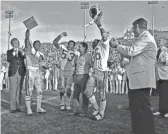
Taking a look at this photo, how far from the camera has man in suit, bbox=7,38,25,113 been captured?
7566 millimetres

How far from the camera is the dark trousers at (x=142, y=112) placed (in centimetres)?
425

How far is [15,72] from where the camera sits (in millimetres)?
7582

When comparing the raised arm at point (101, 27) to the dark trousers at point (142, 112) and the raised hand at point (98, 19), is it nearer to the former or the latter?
the raised hand at point (98, 19)

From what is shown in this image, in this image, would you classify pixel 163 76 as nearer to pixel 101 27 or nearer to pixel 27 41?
pixel 101 27

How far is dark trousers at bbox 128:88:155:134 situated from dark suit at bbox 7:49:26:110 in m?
4.29

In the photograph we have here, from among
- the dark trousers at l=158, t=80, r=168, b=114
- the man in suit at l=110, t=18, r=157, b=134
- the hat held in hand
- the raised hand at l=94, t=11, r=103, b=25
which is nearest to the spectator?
the dark trousers at l=158, t=80, r=168, b=114

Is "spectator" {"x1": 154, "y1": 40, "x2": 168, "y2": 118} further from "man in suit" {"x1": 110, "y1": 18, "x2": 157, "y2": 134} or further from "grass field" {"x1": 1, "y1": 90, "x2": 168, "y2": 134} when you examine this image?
"man in suit" {"x1": 110, "y1": 18, "x2": 157, "y2": 134}

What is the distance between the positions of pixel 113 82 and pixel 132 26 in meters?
12.3

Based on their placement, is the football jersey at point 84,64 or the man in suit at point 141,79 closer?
the man in suit at point 141,79

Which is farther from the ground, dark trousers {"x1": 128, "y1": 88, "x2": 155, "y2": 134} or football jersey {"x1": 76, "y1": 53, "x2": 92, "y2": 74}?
football jersey {"x1": 76, "y1": 53, "x2": 92, "y2": 74}

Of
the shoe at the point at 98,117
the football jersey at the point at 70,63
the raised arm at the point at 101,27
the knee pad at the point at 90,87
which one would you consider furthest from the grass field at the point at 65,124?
the raised arm at the point at 101,27

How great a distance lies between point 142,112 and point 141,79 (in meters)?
0.58

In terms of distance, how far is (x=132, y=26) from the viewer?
468 centimetres

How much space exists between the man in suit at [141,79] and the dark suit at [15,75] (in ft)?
13.6
